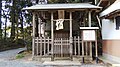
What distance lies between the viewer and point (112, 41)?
42.0ft

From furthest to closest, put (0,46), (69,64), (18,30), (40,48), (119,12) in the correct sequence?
(18,30), (0,46), (40,48), (69,64), (119,12)

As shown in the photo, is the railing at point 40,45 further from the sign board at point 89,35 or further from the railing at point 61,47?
the sign board at point 89,35

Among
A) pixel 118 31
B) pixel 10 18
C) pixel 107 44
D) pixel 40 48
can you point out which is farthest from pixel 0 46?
pixel 118 31

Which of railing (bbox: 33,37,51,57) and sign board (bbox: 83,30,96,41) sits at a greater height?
sign board (bbox: 83,30,96,41)

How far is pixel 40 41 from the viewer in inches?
526

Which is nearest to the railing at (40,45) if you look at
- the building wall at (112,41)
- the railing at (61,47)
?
the railing at (61,47)

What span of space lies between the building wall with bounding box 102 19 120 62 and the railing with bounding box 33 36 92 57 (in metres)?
1.26

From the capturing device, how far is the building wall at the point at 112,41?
11.7m

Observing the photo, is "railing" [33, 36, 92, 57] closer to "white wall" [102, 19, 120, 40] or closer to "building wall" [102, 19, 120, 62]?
"building wall" [102, 19, 120, 62]

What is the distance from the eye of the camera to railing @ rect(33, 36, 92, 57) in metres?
13.2

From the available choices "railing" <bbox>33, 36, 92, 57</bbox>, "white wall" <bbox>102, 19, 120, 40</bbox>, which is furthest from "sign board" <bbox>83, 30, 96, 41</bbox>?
"white wall" <bbox>102, 19, 120, 40</bbox>

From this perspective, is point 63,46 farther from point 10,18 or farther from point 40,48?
point 10,18

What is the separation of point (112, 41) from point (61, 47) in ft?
9.93

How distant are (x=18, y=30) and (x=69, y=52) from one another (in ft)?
71.8
